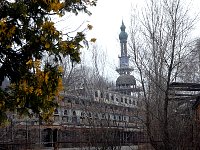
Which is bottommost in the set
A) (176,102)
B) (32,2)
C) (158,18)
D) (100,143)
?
(100,143)

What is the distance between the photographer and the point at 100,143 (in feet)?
66.0

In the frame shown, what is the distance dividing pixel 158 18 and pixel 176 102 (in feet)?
15.1

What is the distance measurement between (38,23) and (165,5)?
12177mm

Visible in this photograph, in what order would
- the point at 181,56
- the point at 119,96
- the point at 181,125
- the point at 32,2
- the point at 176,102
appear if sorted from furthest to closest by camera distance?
the point at 119,96, the point at 176,102, the point at 181,56, the point at 181,125, the point at 32,2

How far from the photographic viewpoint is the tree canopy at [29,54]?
887cm

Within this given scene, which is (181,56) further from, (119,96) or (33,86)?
(119,96)

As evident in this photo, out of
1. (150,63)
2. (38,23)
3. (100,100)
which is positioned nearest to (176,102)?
(150,63)

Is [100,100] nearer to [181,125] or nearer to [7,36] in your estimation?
[181,125]

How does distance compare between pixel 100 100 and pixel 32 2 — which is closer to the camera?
pixel 32 2

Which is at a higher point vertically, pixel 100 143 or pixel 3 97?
pixel 3 97

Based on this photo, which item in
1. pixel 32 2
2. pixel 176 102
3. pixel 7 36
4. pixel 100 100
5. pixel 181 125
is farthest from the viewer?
pixel 100 100

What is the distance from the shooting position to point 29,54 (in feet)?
29.9

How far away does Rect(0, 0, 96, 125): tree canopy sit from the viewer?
8.87 meters

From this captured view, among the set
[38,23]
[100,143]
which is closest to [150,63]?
[100,143]
